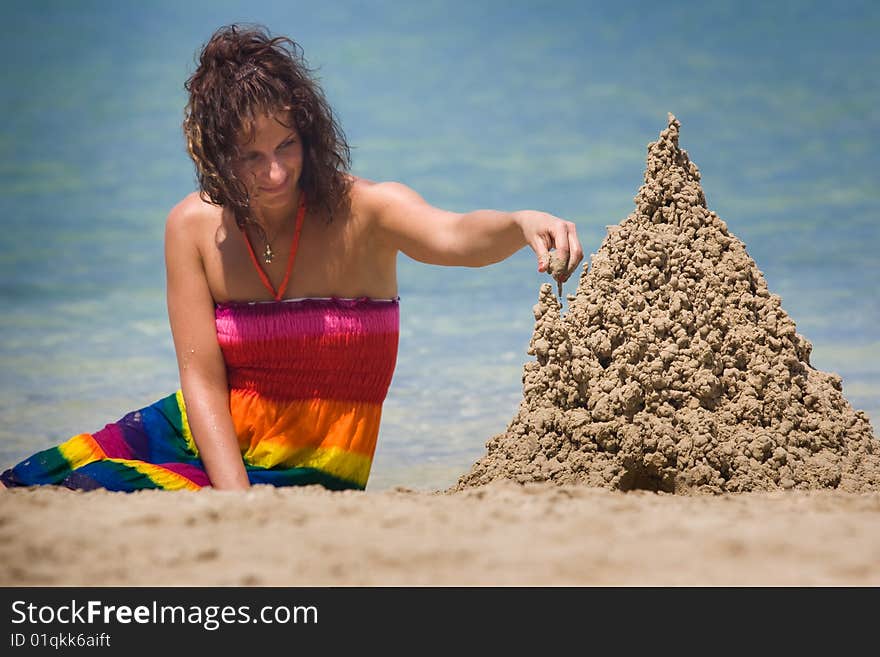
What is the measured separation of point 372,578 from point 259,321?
6.01ft

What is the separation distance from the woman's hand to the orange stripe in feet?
3.58

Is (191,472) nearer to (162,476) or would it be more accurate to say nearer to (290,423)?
(162,476)

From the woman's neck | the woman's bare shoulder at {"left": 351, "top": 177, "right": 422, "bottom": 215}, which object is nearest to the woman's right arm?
the woman's neck

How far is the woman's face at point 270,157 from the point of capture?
3096 mm

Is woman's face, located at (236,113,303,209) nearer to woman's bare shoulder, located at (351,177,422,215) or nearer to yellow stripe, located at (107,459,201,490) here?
woman's bare shoulder, located at (351,177,422,215)

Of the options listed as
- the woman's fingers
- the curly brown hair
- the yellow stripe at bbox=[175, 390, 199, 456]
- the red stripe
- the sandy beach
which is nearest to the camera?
the sandy beach

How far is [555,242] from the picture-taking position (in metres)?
2.56

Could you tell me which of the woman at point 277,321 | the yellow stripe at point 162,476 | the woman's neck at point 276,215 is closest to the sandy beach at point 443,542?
the yellow stripe at point 162,476

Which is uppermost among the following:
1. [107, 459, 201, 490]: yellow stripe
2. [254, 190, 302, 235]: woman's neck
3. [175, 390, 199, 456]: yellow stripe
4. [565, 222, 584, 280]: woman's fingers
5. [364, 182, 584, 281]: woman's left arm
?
[254, 190, 302, 235]: woman's neck

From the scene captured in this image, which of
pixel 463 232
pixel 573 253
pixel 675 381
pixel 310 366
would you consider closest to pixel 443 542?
pixel 573 253

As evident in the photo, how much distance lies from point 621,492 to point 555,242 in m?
0.68

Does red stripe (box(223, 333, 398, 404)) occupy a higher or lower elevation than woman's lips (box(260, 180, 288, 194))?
lower

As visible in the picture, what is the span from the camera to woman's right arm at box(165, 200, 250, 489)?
130 inches

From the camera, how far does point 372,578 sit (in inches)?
65.4
